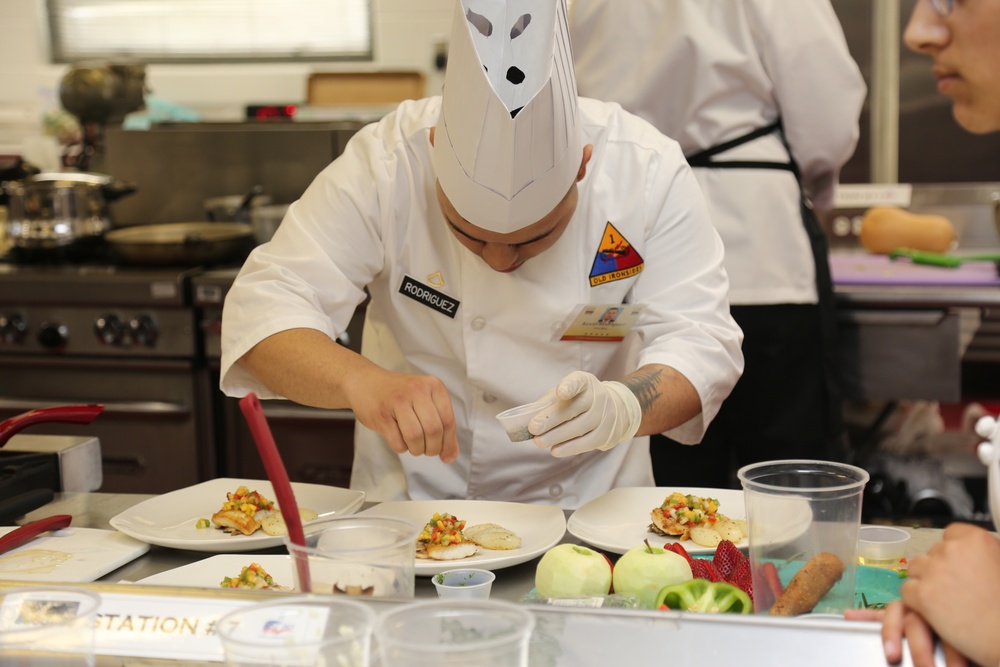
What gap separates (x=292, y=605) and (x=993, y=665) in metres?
0.53

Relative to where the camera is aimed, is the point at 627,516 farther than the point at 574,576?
Yes

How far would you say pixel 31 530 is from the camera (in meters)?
1.32

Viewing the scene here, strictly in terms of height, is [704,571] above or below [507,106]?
below

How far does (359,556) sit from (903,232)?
282cm

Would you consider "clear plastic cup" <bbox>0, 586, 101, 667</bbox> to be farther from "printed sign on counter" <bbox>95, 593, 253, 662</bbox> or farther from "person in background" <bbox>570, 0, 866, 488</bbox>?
"person in background" <bbox>570, 0, 866, 488</bbox>

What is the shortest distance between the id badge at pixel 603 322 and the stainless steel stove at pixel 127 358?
174 centimetres

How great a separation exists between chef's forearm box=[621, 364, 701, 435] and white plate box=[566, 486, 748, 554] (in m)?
0.10

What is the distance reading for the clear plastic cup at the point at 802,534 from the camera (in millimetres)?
930

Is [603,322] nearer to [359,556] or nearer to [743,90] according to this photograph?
[359,556]

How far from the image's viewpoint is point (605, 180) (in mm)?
1724

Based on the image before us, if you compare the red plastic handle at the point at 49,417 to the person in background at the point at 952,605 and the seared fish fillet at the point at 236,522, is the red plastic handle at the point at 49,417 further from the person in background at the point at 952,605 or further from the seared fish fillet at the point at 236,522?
the person in background at the point at 952,605

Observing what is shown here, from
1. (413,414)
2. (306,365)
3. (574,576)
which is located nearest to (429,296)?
(306,365)

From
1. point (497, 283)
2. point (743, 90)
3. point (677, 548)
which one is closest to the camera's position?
point (677, 548)

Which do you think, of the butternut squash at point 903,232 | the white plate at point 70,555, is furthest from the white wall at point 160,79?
the white plate at point 70,555
